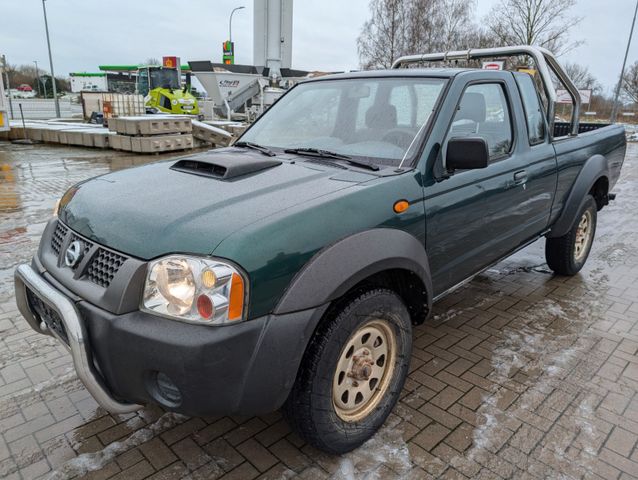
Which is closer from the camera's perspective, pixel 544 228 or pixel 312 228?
pixel 312 228

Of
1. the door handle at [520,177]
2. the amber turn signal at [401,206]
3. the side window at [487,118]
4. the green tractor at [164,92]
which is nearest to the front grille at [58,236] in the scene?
the amber turn signal at [401,206]

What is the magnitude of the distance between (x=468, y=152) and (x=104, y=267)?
193 centimetres

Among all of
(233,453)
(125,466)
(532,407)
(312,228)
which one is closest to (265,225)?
(312,228)

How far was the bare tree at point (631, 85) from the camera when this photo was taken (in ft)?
133

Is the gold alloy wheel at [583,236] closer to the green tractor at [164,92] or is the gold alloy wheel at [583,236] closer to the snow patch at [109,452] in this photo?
the snow patch at [109,452]

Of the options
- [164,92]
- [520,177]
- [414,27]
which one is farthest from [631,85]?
[520,177]

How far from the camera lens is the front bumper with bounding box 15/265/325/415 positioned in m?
1.87

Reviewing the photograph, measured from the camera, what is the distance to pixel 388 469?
7.95ft

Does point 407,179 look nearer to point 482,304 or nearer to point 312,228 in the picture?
point 312,228

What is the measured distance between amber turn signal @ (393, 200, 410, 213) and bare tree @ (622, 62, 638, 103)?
46871mm

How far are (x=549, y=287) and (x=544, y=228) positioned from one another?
2.97 ft

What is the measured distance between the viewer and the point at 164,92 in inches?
921

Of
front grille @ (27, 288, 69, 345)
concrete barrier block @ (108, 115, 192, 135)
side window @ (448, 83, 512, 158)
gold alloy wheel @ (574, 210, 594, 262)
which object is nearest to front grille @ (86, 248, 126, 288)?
front grille @ (27, 288, 69, 345)

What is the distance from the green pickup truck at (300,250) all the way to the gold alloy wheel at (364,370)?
0.01 metres
